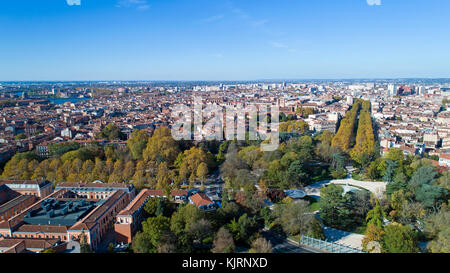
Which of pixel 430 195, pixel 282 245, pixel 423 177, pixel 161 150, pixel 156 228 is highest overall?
pixel 161 150

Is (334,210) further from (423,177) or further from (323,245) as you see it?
(423,177)

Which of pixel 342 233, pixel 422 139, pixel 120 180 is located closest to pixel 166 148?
pixel 120 180

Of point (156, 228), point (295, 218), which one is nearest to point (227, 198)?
point (295, 218)

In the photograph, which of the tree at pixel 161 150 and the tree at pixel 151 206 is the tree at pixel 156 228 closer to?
the tree at pixel 151 206

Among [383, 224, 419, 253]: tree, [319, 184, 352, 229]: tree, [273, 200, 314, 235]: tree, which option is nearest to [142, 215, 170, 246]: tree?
[273, 200, 314, 235]: tree

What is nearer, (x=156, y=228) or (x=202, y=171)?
(x=156, y=228)

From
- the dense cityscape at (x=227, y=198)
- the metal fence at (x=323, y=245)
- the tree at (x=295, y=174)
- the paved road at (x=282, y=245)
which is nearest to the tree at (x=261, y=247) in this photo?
the dense cityscape at (x=227, y=198)
